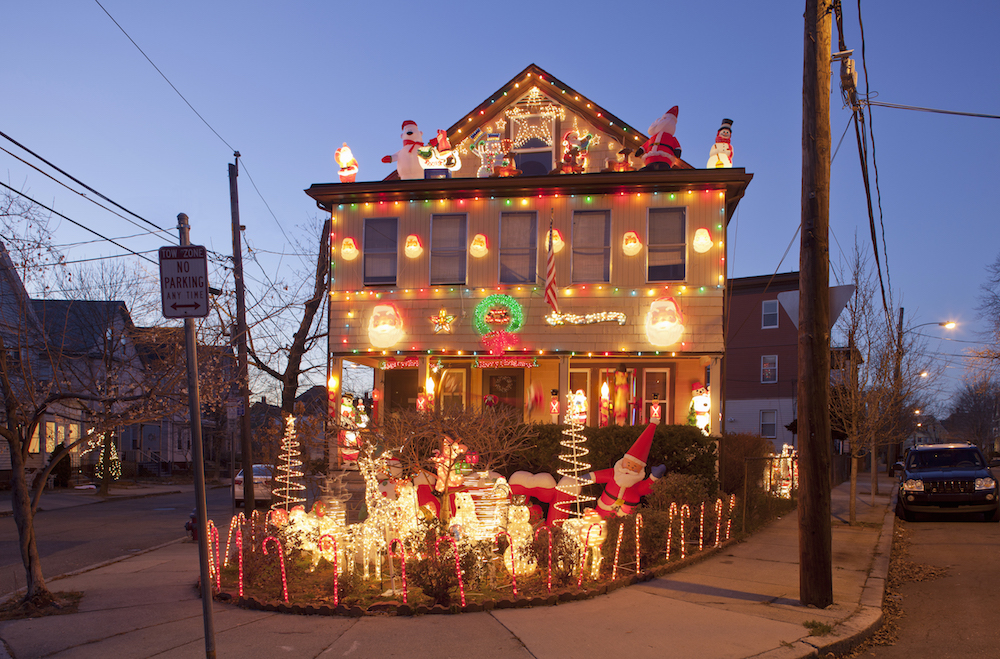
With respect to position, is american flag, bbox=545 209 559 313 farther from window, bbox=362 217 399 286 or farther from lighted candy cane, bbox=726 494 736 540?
lighted candy cane, bbox=726 494 736 540

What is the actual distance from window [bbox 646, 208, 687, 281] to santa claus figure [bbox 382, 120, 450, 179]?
506cm

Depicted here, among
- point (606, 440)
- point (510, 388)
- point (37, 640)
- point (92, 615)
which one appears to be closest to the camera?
point (37, 640)

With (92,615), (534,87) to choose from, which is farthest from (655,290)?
(92,615)

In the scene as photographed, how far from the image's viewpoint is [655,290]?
49.9ft

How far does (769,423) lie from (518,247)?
70.3 feet

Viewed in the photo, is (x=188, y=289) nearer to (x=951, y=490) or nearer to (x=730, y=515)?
(x=730, y=515)

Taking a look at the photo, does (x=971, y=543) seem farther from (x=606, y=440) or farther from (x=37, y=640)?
(x=37, y=640)

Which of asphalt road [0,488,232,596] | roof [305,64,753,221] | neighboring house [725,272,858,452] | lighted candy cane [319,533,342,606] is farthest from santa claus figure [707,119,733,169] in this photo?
neighboring house [725,272,858,452]

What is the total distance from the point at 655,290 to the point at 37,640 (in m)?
12.0

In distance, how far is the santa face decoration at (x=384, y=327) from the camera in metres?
15.8

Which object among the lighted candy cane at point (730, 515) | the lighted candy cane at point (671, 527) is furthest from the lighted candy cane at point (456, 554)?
the lighted candy cane at point (730, 515)

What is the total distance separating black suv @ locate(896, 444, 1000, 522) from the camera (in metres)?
14.3

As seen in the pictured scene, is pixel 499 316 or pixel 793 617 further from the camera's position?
pixel 499 316

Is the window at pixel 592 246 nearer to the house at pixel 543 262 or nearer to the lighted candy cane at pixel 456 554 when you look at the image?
the house at pixel 543 262
